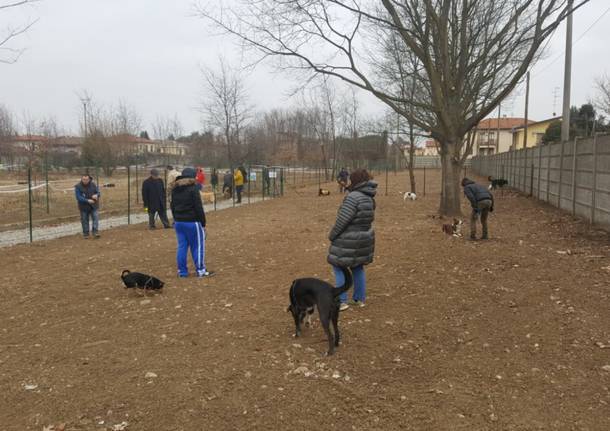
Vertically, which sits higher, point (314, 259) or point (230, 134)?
point (230, 134)

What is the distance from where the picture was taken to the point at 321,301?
164 inches

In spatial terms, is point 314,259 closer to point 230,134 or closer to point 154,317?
point 154,317

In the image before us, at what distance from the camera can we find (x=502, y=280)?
6.34 metres

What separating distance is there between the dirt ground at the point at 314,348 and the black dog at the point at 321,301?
0.19 m

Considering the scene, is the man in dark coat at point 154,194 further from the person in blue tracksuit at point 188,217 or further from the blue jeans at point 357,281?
the blue jeans at point 357,281

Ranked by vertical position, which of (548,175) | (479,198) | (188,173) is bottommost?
(479,198)

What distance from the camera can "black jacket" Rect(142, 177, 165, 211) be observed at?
41.0 ft

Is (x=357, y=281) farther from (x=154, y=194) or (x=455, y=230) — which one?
(x=154, y=194)

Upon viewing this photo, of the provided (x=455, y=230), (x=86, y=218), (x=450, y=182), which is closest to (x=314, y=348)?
(x=455, y=230)

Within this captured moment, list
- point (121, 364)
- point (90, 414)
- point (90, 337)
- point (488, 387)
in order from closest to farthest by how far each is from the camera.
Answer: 1. point (90, 414)
2. point (488, 387)
3. point (121, 364)
4. point (90, 337)

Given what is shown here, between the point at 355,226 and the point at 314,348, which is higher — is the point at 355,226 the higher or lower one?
the higher one

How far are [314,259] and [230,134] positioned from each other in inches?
950

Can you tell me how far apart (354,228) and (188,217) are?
2841mm

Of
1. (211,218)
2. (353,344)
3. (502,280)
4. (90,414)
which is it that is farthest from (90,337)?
(211,218)
